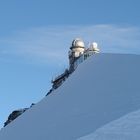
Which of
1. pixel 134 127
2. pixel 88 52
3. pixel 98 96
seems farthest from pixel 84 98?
pixel 88 52

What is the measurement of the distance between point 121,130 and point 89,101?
2.67m

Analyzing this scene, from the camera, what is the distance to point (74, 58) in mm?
51531

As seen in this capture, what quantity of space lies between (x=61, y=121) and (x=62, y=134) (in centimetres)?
88

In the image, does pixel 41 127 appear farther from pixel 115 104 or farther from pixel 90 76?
pixel 115 104

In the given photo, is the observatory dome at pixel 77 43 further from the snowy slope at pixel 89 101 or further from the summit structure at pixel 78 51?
the snowy slope at pixel 89 101

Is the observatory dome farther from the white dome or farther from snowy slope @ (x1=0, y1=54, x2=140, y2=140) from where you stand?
snowy slope @ (x1=0, y1=54, x2=140, y2=140)

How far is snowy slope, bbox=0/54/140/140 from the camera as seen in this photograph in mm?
14641

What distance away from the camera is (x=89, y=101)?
1594 centimetres

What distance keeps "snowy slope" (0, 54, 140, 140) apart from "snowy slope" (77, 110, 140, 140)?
280mm

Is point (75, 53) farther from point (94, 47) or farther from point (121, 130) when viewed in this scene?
point (121, 130)

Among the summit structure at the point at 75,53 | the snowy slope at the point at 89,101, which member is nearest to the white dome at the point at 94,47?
the summit structure at the point at 75,53

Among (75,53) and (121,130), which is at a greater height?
(75,53)

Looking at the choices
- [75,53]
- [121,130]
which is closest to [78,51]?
[75,53]

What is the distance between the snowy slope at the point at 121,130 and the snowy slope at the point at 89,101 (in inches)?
11.0
